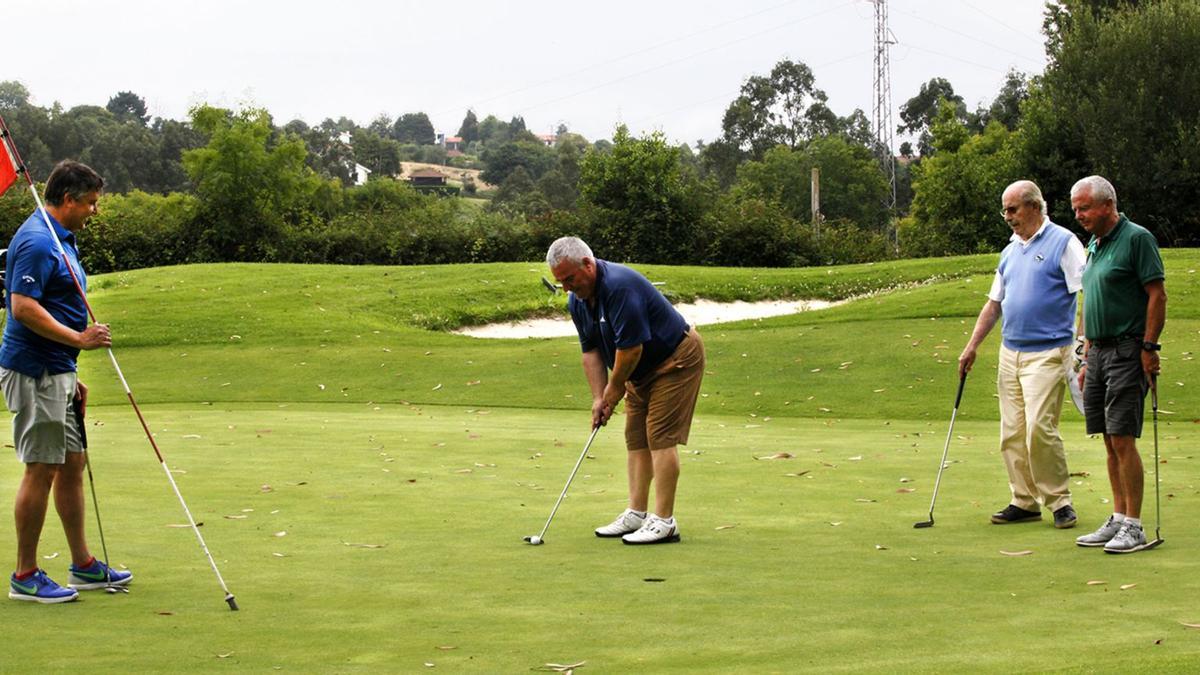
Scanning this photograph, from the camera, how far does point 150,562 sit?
8.00 metres

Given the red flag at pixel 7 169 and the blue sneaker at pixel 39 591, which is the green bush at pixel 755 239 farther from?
the blue sneaker at pixel 39 591

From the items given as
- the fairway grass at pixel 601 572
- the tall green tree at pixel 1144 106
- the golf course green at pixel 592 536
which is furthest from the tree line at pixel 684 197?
the fairway grass at pixel 601 572

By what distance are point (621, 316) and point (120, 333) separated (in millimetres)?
21718

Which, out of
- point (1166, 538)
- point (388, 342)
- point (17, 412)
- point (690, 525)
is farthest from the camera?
point (388, 342)

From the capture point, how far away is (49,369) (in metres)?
7.21

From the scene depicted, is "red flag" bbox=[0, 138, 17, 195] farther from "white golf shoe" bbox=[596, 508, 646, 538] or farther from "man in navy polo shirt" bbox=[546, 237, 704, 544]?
"white golf shoe" bbox=[596, 508, 646, 538]

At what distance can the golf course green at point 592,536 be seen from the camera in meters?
5.82

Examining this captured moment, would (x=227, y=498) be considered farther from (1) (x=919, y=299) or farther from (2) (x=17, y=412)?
(1) (x=919, y=299)

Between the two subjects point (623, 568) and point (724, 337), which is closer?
point (623, 568)

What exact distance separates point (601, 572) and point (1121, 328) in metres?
3.52

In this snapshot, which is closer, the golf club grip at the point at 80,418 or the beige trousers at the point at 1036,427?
the golf club grip at the point at 80,418

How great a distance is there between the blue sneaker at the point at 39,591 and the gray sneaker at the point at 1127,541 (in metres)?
5.71

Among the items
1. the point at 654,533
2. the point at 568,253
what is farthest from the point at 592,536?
the point at 568,253

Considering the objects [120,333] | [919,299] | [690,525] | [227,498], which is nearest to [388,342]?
[120,333]
